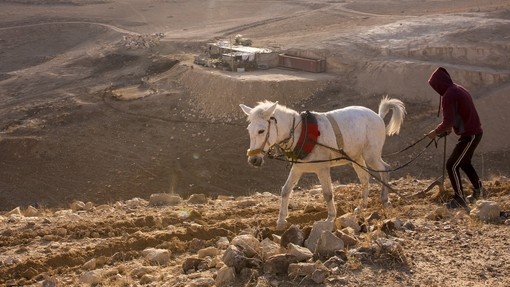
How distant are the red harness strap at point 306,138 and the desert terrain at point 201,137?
118 cm

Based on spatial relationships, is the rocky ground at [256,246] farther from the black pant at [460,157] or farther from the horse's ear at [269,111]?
the horse's ear at [269,111]

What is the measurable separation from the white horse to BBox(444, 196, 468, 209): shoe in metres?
1.01

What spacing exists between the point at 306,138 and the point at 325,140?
420 millimetres

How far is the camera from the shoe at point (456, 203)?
9047 mm

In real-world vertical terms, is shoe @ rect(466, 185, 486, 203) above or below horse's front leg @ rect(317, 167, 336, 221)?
below

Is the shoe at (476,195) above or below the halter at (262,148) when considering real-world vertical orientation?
below

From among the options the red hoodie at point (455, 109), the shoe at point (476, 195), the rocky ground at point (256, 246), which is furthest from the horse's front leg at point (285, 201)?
the shoe at point (476, 195)

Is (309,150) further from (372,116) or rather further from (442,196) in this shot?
(442,196)

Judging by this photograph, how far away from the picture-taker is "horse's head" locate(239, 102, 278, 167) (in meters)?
7.75

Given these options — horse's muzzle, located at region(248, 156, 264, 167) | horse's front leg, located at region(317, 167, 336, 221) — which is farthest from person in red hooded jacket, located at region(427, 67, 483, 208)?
horse's muzzle, located at region(248, 156, 264, 167)

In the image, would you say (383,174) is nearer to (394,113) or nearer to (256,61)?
(394,113)

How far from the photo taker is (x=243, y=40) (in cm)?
3547

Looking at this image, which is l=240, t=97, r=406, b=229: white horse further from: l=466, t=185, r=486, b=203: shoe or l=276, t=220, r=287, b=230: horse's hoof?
l=466, t=185, r=486, b=203: shoe

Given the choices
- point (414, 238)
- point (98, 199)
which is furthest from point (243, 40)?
point (414, 238)
